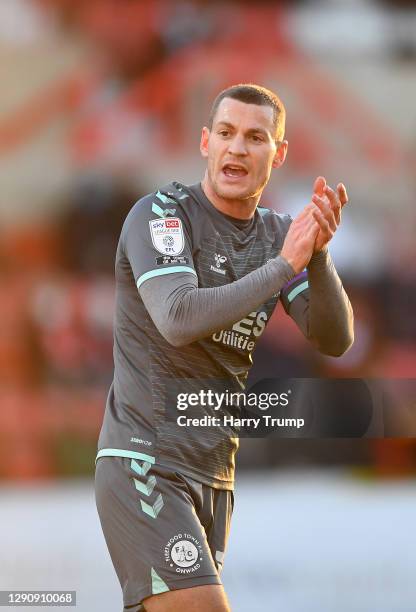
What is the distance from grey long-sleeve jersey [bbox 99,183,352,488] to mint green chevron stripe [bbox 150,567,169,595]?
250 mm

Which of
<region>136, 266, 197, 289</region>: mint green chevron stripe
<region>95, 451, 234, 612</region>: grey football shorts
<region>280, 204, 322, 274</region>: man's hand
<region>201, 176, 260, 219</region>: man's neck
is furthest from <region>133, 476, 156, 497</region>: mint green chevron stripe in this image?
<region>201, 176, 260, 219</region>: man's neck

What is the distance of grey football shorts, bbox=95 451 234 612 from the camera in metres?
2.32

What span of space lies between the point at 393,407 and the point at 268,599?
1254 millimetres

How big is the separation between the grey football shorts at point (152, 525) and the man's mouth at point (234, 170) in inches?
28.5

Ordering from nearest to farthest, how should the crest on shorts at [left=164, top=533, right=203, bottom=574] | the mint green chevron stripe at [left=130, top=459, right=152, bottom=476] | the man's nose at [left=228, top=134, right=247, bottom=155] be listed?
the crest on shorts at [left=164, top=533, right=203, bottom=574]
the mint green chevron stripe at [left=130, top=459, right=152, bottom=476]
the man's nose at [left=228, top=134, right=247, bottom=155]

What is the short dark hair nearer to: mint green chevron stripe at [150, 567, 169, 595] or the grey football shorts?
the grey football shorts

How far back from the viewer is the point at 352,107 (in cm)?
821

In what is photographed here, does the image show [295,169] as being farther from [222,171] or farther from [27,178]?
[222,171]

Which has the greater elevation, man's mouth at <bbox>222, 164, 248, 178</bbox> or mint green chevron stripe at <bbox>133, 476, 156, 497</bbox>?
man's mouth at <bbox>222, 164, 248, 178</bbox>

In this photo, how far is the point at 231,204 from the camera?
8.60 ft

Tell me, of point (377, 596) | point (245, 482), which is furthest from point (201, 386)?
point (245, 482)

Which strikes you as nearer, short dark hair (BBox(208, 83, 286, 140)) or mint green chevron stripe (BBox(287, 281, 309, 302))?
short dark hair (BBox(208, 83, 286, 140))

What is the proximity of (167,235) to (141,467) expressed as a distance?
0.55m

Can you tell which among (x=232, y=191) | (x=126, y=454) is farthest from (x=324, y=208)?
(x=126, y=454)
